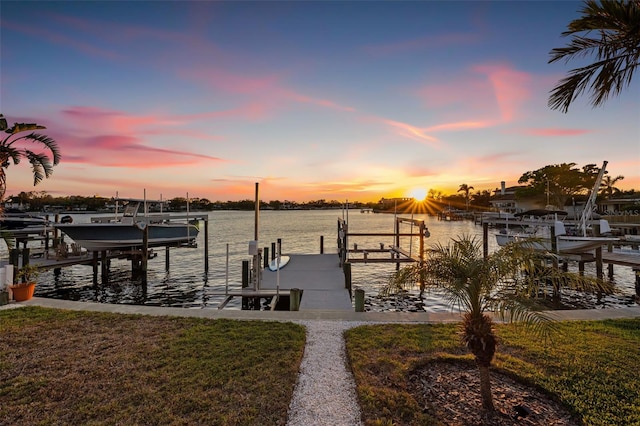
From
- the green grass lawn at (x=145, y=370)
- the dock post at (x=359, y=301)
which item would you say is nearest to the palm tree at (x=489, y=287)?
the green grass lawn at (x=145, y=370)

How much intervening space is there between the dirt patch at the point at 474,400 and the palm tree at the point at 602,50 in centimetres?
761

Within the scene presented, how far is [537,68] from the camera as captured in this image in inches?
499

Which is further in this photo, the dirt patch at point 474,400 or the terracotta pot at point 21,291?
the terracotta pot at point 21,291

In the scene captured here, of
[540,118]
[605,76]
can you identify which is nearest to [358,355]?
[605,76]

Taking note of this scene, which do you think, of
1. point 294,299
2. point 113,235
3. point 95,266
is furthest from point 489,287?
point 113,235

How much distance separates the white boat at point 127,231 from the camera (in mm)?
22125

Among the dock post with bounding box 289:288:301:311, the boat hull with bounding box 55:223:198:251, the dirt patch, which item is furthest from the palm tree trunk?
the boat hull with bounding box 55:223:198:251

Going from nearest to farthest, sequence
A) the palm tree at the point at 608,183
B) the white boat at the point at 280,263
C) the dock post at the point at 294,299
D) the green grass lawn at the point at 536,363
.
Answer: the green grass lawn at the point at 536,363, the dock post at the point at 294,299, the white boat at the point at 280,263, the palm tree at the point at 608,183

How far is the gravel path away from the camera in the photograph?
4.48 m

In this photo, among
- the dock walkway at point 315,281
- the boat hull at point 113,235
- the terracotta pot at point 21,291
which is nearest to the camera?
the terracotta pot at point 21,291

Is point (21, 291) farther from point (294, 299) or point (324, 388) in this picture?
point (324, 388)

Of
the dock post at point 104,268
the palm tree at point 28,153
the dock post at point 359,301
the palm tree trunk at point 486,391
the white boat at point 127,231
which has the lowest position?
the dock post at point 104,268

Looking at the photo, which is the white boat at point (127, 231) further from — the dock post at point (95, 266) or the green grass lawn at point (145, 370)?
the green grass lawn at point (145, 370)

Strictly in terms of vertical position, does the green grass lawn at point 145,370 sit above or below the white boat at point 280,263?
above
